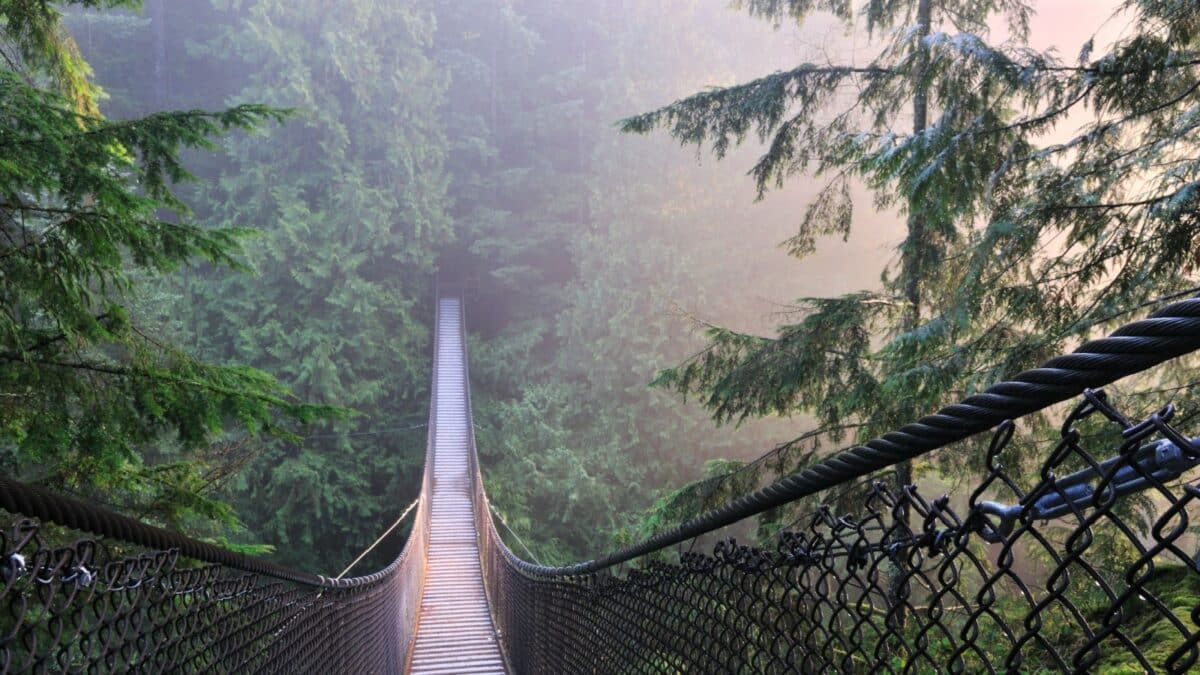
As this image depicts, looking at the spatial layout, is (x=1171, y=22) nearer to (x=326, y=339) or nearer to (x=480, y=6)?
(x=326, y=339)

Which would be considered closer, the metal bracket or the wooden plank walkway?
the metal bracket

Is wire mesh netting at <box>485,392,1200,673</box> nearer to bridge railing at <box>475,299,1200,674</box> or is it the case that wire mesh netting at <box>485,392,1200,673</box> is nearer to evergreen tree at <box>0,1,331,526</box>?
bridge railing at <box>475,299,1200,674</box>

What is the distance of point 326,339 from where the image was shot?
50.1ft

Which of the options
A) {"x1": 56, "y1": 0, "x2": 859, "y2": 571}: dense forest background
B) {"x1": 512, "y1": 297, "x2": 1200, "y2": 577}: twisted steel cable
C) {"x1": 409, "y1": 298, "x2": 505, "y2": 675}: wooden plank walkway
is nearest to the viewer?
{"x1": 512, "y1": 297, "x2": 1200, "y2": 577}: twisted steel cable

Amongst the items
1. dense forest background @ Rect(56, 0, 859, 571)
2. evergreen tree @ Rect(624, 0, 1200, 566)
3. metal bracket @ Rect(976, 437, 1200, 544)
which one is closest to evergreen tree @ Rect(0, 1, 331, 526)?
metal bracket @ Rect(976, 437, 1200, 544)

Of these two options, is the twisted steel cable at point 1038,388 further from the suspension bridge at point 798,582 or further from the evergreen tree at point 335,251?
the evergreen tree at point 335,251

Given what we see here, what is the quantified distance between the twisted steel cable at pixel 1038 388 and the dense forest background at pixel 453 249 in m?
13.4

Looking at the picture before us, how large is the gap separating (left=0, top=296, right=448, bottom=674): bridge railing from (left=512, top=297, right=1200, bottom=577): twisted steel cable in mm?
783

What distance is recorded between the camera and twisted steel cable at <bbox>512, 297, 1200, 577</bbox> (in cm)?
46

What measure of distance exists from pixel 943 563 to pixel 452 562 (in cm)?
852

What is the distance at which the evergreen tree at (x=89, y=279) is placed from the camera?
82.8 inches

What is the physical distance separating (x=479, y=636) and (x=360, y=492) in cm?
1030

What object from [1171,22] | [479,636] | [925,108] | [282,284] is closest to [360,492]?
[282,284]

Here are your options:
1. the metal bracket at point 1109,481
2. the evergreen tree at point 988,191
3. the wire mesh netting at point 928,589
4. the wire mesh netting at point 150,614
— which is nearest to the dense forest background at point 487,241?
the evergreen tree at point 988,191
